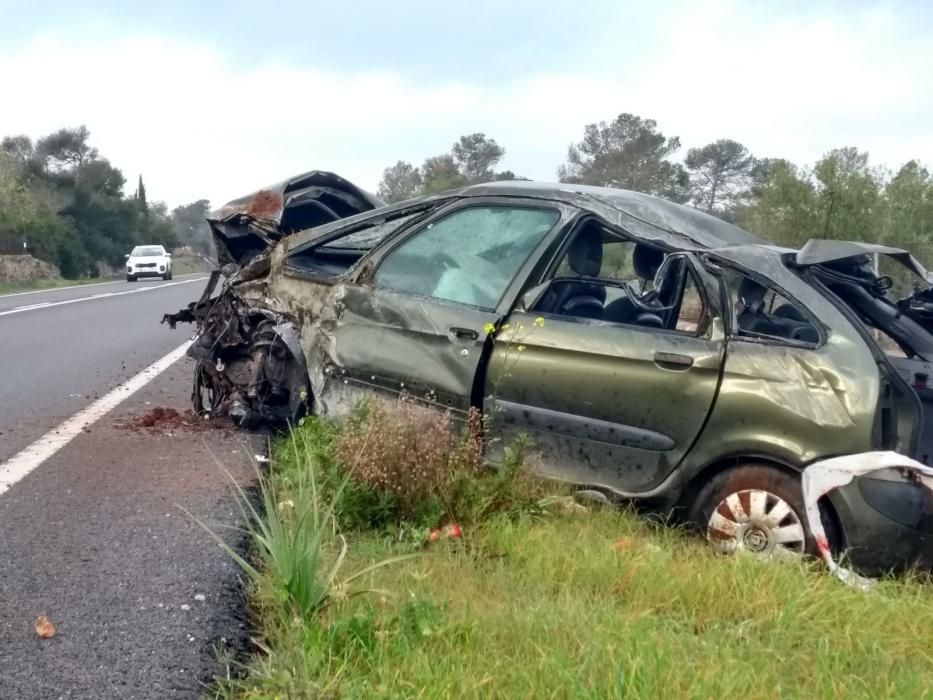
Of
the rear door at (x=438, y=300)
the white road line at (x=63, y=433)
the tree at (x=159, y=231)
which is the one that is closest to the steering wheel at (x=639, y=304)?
the rear door at (x=438, y=300)

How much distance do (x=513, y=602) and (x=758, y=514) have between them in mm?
1115

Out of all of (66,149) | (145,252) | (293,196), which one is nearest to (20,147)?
(66,149)

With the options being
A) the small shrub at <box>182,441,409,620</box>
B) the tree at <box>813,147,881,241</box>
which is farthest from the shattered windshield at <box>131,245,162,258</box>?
the small shrub at <box>182,441,409,620</box>

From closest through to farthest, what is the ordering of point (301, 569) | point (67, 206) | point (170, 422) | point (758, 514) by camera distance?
1. point (301, 569)
2. point (758, 514)
3. point (170, 422)
4. point (67, 206)

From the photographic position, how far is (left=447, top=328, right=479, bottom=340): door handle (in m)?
4.56

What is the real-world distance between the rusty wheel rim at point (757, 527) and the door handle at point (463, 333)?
1294 mm

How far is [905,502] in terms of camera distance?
3660 millimetres

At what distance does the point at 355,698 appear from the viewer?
260 cm

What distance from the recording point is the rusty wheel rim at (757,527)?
382 centimetres

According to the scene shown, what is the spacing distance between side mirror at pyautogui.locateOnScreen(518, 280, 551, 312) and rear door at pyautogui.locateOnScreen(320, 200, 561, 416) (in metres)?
0.05

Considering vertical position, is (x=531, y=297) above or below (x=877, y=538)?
above

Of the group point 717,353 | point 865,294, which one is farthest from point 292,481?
point 865,294

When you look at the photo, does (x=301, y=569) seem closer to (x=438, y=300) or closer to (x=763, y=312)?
(x=438, y=300)

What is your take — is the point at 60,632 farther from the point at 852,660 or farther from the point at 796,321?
the point at 796,321
